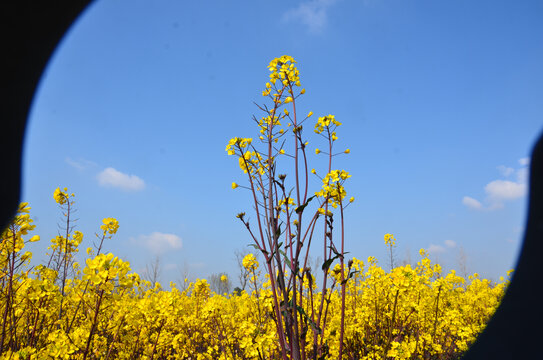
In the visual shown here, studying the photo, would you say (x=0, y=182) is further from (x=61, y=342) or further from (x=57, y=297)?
(x=61, y=342)

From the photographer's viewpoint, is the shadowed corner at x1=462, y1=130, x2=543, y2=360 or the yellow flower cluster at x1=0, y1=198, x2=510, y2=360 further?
the yellow flower cluster at x1=0, y1=198, x2=510, y2=360

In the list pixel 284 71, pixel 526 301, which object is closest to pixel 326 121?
pixel 284 71

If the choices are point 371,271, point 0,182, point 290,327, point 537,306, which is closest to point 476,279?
point 371,271

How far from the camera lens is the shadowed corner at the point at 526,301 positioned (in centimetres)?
74

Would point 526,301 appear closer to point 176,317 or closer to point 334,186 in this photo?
point 334,186

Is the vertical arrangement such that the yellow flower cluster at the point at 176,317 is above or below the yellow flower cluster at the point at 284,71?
below

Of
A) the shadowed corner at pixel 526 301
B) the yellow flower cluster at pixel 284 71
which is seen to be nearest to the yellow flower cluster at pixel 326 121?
the yellow flower cluster at pixel 284 71

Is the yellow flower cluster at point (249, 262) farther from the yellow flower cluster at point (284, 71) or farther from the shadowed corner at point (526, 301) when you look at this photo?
the shadowed corner at point (526, 301)

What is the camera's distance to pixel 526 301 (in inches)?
30.1

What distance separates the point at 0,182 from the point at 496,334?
4.27 m

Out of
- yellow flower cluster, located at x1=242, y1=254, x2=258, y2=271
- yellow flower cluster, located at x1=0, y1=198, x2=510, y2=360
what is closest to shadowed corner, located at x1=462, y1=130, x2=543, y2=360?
yellow flower cluster, located at x1=0, y1=198, x2=510, y2=360

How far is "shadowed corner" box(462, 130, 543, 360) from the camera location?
74 centimetres

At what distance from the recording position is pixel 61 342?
266 cm

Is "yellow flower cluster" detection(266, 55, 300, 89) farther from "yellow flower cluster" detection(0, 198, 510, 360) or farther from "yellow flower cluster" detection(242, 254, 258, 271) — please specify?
"yellow flower cluster" detection(242, 254, 258, 271)
